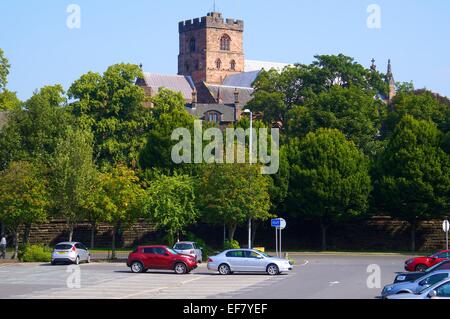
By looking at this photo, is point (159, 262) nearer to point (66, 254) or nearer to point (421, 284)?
point (66, 254)

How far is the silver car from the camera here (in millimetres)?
41906

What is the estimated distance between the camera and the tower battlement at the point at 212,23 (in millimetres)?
169000

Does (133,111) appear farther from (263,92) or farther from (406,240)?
(406,240)

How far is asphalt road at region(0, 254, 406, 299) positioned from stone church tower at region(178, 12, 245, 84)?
123 metres

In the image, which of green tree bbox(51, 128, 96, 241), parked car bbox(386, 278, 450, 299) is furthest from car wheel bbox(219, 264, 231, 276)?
parked car bbox(386, 278, 450, 299)

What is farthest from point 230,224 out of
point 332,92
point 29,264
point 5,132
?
point 332,92

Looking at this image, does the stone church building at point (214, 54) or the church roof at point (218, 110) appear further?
the stone church building at point (214, 54)

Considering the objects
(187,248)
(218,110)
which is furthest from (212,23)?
(187,248)

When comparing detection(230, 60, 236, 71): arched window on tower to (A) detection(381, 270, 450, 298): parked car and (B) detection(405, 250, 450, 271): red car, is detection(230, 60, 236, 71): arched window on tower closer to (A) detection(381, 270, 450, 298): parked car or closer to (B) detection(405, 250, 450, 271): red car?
(B) detection(405, 250, 450, 271): red car

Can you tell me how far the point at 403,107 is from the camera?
92562 millimetres

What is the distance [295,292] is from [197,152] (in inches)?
1630

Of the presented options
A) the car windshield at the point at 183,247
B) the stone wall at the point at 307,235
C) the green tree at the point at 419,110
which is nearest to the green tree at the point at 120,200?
the car windshield at the point at 183,247

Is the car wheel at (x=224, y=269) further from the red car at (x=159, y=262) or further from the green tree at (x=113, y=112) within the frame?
the green tree at (x=113, y=112)

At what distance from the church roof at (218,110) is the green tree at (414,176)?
53811 mm
